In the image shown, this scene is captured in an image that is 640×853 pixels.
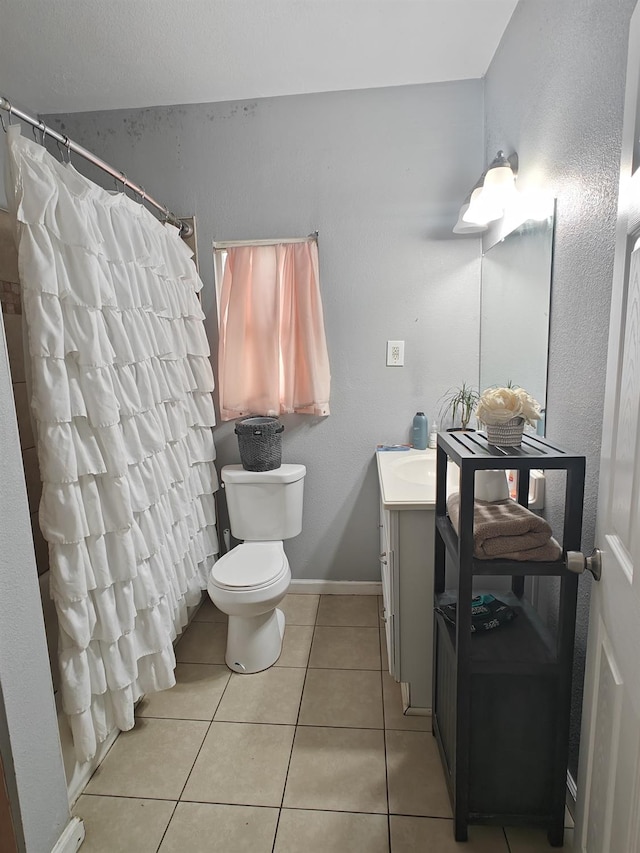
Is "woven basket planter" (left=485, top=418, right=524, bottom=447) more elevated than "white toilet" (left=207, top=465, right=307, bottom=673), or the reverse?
"woven basket planter" (left=485, top=418, right=524, bottom=447)

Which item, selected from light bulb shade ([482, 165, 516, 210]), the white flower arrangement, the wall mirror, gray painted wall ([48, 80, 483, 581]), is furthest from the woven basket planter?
gray painted wall ([48, 80, 483, 581])

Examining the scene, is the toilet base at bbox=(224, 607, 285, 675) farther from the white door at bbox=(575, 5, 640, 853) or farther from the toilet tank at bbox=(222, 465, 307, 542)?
the white door at bbox=(575, 5, 640, 853)

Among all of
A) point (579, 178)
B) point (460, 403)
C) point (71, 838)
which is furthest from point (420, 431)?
point (71, 838)

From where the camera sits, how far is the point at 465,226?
212 cm

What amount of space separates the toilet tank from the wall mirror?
3.60 ft

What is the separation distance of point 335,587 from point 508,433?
68.3 inches

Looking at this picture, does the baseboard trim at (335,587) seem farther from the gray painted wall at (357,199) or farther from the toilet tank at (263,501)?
the gray painted wall at (357,199)

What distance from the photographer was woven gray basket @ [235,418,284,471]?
2.32 meters

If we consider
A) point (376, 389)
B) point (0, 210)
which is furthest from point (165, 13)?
point (376, 389)

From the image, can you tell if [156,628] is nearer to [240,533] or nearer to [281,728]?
[281,728]

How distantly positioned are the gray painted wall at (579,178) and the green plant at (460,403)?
2.87 ft

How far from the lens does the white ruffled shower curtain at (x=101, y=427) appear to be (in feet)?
4.25

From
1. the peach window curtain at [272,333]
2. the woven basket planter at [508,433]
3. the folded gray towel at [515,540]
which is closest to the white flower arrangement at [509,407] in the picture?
the woven basket planter at [508,433]

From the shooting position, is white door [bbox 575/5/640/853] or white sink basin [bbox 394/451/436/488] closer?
white door [bbox 575/5/640/853]
